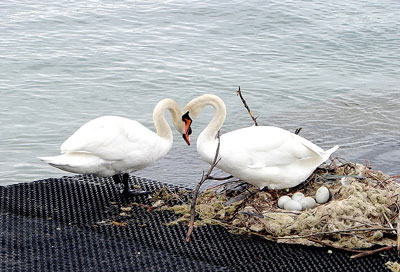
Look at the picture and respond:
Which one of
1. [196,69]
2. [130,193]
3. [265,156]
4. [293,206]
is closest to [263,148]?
[265,156]

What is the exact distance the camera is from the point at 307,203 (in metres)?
5.31

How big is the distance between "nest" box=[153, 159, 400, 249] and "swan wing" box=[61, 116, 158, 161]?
0.47m

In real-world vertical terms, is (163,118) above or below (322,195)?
above

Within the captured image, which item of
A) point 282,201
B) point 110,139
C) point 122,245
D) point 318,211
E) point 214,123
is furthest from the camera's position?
point 214,123

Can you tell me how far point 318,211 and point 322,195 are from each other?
1.38 feet

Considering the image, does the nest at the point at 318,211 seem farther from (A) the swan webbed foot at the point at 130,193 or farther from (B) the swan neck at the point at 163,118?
(B) the swan neck at the point at 163,118

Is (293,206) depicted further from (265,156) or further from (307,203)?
(265,156)

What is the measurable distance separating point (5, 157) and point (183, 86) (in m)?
3.80

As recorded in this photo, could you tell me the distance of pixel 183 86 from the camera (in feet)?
37.3

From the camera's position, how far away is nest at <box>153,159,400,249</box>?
4.81 metres

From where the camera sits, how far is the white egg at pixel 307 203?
5.30m

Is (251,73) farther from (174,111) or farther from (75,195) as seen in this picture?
(75,195)

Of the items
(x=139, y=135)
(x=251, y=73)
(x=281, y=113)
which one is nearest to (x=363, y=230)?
(x=139, y=135)

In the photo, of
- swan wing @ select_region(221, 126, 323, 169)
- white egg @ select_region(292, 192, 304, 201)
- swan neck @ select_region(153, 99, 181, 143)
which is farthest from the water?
white egg @ select_region(292, 192, 304, 201)
